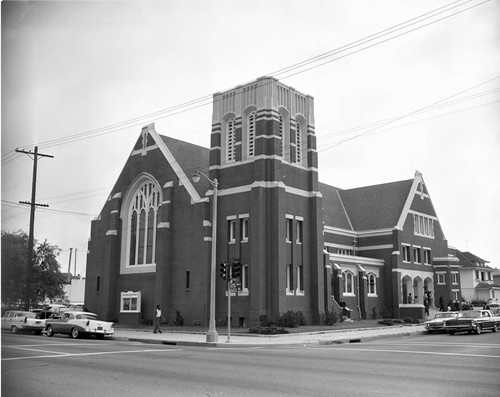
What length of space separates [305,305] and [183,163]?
15.7 metres

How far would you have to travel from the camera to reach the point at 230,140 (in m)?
40.0

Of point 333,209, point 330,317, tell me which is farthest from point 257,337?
point 333,209

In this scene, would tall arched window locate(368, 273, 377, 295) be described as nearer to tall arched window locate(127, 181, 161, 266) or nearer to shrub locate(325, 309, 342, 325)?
shrub locate(325, 309, 342, 325)

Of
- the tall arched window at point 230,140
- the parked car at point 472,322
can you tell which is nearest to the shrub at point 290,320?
the parked car at point 472,322

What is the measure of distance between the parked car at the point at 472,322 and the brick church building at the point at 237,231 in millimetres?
9296

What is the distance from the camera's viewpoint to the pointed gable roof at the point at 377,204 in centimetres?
5519

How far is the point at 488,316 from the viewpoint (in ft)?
107

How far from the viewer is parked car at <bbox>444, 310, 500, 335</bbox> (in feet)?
102

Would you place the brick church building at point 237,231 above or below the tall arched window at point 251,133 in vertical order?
below

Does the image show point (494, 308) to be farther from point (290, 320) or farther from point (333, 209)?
point (290, 320)

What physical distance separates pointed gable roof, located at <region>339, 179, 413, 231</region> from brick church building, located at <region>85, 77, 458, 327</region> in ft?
16.9

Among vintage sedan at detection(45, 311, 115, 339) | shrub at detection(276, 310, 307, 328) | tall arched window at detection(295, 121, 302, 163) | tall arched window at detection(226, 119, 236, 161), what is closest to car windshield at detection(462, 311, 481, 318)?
shrub at detection(276, 310, 307, 328)

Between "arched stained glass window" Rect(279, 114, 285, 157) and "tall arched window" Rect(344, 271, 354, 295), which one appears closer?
"arched stained glass window" Rect(279, 114, 285, 157)

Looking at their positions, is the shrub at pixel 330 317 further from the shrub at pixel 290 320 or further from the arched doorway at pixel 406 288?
the arched doorway at pixel 406 288
